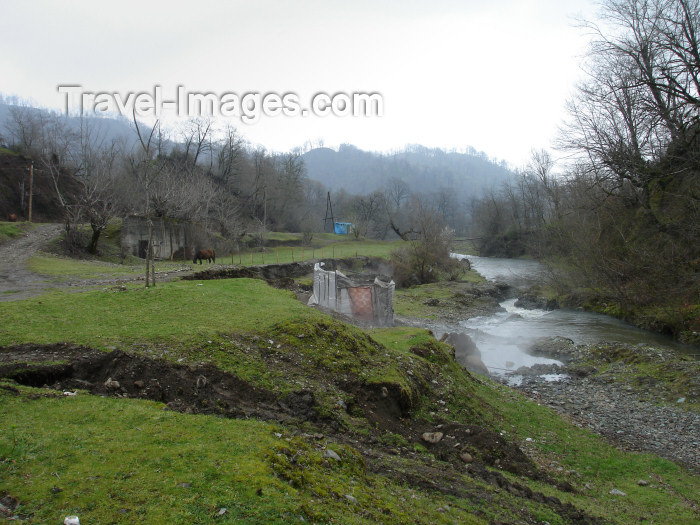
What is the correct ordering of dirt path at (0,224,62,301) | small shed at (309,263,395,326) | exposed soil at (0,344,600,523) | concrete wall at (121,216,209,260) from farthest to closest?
concrete wall at (121,216,209,260)
small shed at (309,263,395,326)
dirt path at (0,224,62,301)
exposed soil at (0,344,600,523)

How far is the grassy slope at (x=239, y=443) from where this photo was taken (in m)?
4.13

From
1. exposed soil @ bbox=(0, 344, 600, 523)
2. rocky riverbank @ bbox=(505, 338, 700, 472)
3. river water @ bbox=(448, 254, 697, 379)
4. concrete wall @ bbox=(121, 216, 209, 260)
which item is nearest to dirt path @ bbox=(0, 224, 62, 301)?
concrete wall @ bbox=(121, 216, 209, 260)

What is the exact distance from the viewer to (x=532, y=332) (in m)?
24.9

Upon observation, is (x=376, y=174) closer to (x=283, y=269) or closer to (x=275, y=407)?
(x=283, y=269)

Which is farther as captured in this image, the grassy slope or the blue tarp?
the blue tarp

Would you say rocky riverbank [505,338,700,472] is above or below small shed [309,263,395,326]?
below

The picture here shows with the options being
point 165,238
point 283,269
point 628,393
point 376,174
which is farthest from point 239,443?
point 376,174

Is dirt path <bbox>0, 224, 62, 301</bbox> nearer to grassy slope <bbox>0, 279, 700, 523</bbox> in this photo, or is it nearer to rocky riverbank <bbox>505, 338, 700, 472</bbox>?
grassy slope <bbox>0, 279, 700, 523</bbox>

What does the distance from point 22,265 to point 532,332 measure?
25515mm

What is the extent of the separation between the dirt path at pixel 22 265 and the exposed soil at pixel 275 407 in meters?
7.16

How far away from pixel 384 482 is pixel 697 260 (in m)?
20.1

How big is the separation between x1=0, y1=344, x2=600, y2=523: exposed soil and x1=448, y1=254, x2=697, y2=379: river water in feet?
34.5

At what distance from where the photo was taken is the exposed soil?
658 centimetres

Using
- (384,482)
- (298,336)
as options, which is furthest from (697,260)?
(384,482)
